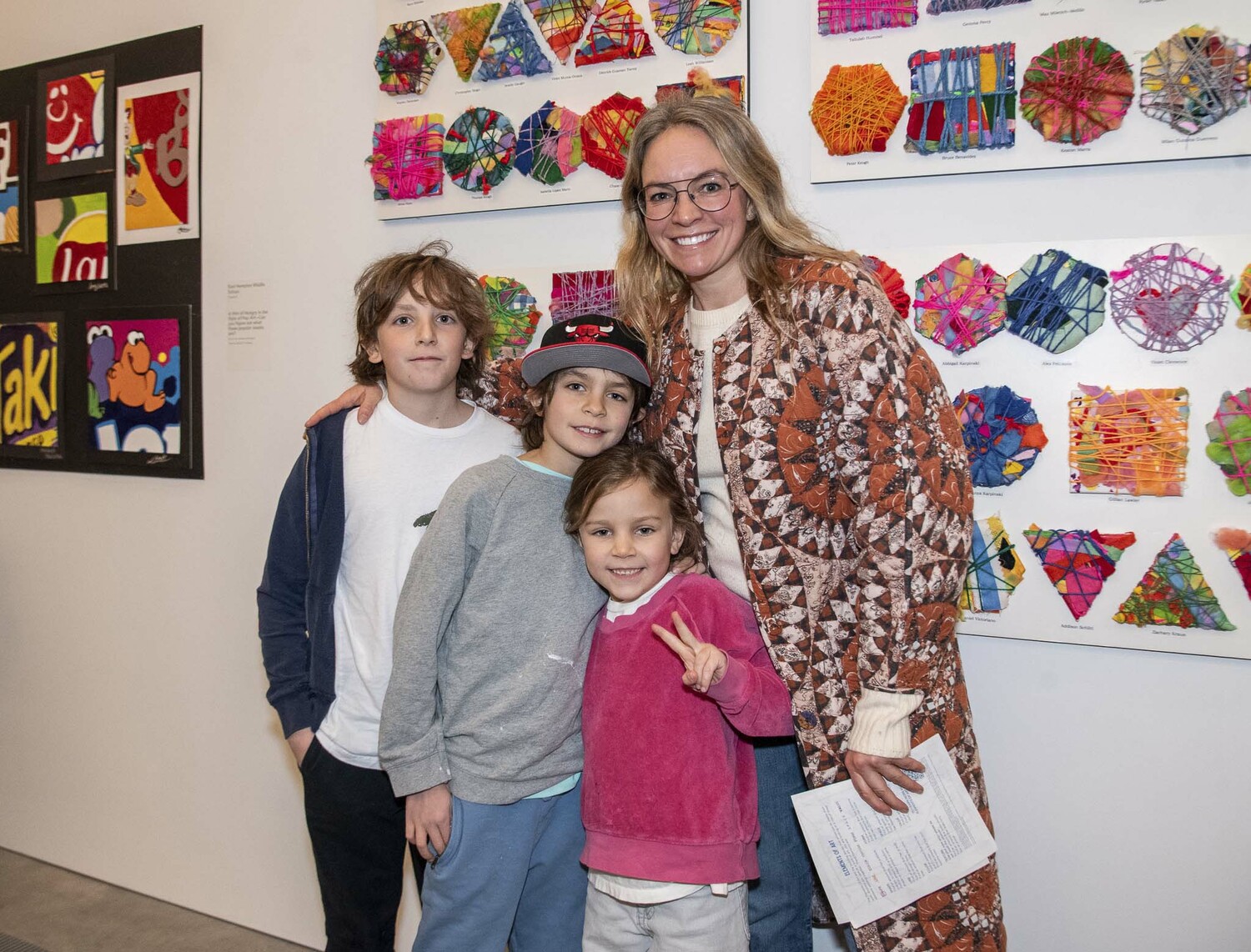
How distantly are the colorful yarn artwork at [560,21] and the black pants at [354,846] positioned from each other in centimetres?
145

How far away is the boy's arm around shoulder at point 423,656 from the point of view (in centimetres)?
139

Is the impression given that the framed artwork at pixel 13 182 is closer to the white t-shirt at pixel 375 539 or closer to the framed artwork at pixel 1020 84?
the white t-shirt at pixel 375 539

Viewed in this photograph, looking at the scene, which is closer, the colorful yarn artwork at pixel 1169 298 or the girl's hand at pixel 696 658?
the girl's hand at pixel 696 658

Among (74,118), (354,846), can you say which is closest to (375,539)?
(354,846)

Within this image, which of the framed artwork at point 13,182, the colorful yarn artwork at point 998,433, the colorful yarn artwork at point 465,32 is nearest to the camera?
the colorful yarn artwork at point 998,433

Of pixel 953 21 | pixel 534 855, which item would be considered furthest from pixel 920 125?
pixel 534 855

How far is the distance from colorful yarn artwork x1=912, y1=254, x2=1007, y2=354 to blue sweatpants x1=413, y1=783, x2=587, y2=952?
1.01 metres

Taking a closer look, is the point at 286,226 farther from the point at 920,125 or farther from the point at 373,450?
the point at 920,125

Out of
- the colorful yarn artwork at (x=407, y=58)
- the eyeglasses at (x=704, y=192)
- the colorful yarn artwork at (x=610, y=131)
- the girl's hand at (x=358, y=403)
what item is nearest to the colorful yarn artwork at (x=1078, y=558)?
the eyeglasses at (x=704, y=192)

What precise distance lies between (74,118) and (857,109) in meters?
2.11

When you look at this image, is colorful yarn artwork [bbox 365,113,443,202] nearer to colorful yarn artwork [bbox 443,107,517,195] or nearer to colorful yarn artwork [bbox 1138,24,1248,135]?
colorful yarn artwork [bbox 443,107,517,195]

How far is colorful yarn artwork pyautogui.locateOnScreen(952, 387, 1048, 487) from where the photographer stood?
63.3 inches

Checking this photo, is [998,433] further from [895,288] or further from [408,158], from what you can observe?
[408,158]

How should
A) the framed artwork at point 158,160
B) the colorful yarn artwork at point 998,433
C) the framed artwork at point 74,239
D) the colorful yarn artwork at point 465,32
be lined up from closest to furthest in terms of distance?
the colorful yarn artwork at point 998,433, the colorful yarn artwork at point 465,32, the framed artwork at point 158,160, the framed artwork at point 74,239
